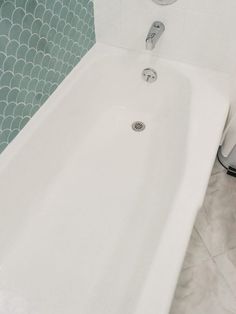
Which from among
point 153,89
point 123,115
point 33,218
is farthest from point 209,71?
point 33,218

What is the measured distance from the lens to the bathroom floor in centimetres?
124

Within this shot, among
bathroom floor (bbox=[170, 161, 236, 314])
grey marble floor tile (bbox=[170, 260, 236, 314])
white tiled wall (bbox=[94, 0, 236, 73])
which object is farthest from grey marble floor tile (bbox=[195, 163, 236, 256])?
white tiled wall (bbox=[94, 0, 236, 73])

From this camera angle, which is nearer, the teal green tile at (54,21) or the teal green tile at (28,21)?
the teal green tile at (28,21)

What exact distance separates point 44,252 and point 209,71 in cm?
109

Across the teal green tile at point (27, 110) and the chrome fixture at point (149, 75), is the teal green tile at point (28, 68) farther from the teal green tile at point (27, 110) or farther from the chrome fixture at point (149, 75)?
the chrome fixture at point (149, 75)

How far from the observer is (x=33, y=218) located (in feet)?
4.33

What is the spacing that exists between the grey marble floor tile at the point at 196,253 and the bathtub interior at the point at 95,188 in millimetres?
277

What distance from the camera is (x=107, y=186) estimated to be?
144 cm

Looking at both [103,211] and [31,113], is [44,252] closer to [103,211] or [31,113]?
[103,211]

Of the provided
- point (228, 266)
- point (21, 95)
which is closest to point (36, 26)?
point (21, 95)

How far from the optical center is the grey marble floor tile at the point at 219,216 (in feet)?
4.59

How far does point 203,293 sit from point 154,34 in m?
1.11

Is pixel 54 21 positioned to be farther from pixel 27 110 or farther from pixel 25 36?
pixel 27 110

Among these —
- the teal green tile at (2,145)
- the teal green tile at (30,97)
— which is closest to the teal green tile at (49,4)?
the teal green tile at (30,97)
